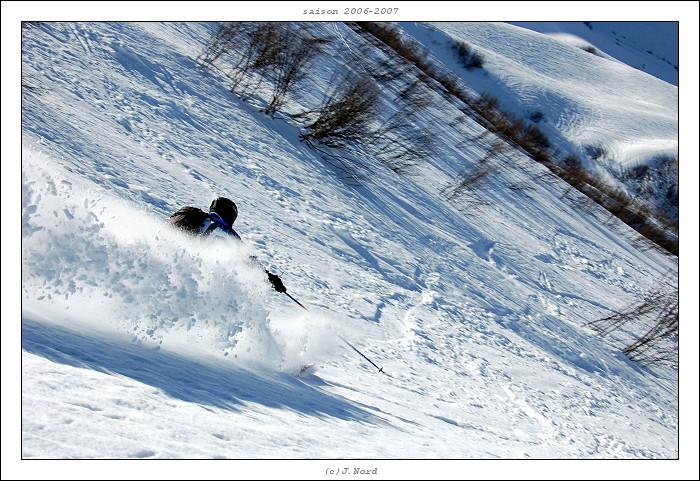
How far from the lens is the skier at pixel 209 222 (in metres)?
4.25

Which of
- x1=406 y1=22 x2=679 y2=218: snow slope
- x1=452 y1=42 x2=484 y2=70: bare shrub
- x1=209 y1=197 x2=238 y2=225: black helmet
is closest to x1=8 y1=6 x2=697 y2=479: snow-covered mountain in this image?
x1=209 y1=197 x2=238 y2=225: black helmet

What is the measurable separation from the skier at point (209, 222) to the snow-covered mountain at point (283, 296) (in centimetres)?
17

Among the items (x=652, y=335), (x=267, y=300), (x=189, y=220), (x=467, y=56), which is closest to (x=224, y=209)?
(x=189, y=220)

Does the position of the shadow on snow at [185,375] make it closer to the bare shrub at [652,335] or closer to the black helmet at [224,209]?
the black helmet at [224,209]

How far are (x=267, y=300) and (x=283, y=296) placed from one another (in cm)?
33

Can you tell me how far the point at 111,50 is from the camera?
856cm

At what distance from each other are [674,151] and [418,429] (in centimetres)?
2160

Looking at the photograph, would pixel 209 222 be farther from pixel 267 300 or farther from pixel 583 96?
pixel 583 96

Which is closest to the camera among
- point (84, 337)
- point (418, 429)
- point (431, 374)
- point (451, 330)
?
point (84, 337)

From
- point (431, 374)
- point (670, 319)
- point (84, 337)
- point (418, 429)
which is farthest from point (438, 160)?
point (84, 337)

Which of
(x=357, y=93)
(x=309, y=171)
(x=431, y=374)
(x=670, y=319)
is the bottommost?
(x=431, y=374)

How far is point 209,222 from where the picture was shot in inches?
173

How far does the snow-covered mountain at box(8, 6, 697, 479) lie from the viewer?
8.78 ft

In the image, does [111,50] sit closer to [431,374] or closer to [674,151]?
[431,374]
